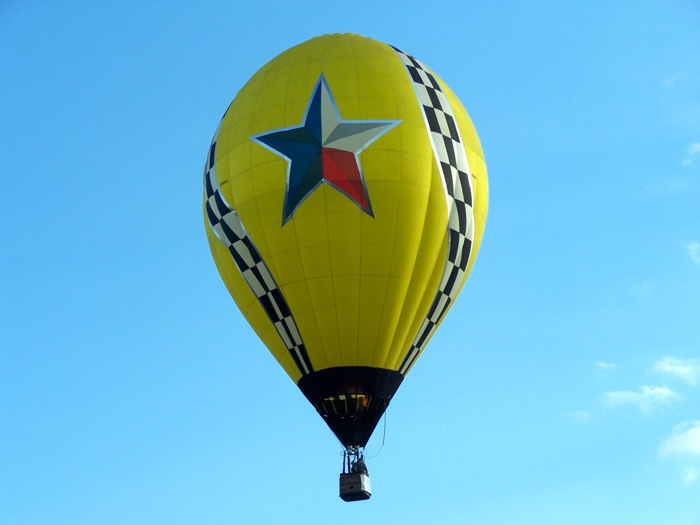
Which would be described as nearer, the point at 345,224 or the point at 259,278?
the point at 345,224

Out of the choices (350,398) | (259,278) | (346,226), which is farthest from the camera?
(259,278)

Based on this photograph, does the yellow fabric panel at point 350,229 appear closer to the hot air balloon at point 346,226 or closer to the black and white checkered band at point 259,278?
the hot air balloon at point 346,226

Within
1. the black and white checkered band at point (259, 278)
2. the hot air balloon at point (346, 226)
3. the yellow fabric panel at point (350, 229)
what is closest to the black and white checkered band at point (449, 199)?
the hot air balloon at point (346, 226)

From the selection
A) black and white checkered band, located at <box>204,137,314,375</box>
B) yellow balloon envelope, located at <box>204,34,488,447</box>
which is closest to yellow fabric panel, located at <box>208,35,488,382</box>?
yellow balloon envelope, located at <box>204,34,488,447</box>

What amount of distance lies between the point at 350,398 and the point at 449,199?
460 cm

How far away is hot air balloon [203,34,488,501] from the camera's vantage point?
29.8 m

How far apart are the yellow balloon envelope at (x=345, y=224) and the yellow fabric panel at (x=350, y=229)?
3cm

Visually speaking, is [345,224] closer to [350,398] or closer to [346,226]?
[346,226]

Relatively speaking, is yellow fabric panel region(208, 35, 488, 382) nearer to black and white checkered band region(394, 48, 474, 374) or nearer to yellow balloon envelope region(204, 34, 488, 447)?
yellow balloon envelope region(204, 34, 488, 447)

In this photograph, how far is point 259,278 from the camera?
3061cm

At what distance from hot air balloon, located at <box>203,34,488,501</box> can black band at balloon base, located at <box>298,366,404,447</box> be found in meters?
0.03

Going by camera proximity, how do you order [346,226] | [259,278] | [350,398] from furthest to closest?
[259,278]
[350,398]
[346,226]

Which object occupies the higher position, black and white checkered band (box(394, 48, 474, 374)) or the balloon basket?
black and white checkered band (box(394, 48, 474, 374))

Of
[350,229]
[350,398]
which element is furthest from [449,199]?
[350,398]
